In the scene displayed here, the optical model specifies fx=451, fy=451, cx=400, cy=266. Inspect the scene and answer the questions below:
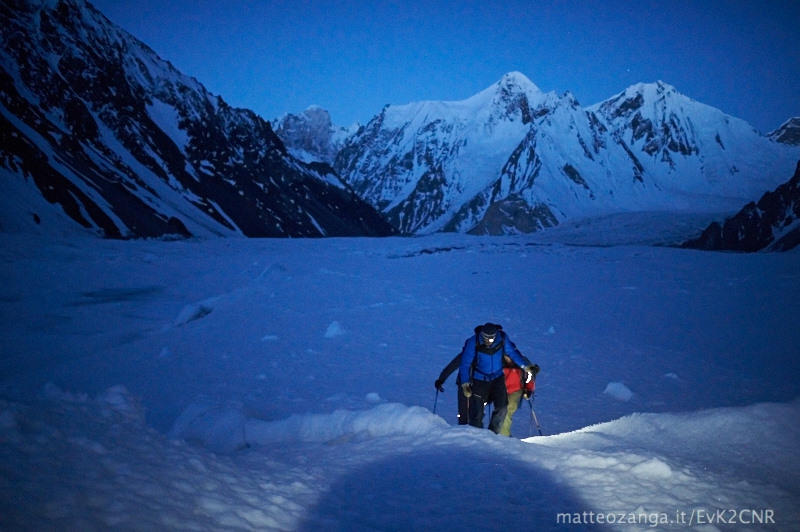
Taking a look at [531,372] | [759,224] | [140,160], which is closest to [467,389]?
[531,372]

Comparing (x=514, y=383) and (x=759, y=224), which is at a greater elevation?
(x=759, y=224)

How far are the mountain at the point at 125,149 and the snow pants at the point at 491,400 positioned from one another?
29.4 meters

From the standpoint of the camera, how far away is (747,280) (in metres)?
16.6

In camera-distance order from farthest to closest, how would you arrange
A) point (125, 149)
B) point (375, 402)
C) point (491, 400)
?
point (125, 149) → point (375, 402) → point (491, 400)

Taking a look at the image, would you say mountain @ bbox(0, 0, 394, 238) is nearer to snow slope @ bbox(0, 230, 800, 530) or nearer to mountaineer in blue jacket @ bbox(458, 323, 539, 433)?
snow slope @ bbox(0, 230, 800, 530)

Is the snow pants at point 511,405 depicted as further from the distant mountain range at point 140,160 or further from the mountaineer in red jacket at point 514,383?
the distant mountain range at point 140,160

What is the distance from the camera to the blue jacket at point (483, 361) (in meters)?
5.52

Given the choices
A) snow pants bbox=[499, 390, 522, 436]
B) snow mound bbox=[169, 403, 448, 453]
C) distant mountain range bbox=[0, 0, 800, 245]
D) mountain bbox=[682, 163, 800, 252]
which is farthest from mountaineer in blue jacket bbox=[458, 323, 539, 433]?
mountain bbox=[682, 163, 800, 252]

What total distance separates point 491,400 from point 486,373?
386 mm

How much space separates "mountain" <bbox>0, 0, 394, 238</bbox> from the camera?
35.0 metres

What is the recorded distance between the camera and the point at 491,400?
5641mm

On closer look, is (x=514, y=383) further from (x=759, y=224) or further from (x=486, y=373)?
(x=759, y=224)

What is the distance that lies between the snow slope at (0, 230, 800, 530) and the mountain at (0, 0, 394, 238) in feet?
64.4

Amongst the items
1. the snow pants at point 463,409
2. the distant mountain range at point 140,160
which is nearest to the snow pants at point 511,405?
the snow pants at point 463,409
